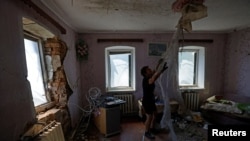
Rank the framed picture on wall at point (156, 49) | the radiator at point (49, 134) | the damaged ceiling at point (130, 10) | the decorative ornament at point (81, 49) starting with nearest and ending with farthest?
the radiator at point (49, 134) → the damaged ceiling at point (130, 10) → the decorative ornament at point (81, 49) → the framed picture on wall at point (156, 49)

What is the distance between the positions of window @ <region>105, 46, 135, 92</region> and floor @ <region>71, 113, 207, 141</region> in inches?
39.4

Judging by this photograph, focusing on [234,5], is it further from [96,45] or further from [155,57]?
[96,45]

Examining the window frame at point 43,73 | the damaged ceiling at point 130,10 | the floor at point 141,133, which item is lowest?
the floor at point 141,133

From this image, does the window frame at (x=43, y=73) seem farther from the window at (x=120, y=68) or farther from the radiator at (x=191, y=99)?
the radiator at (x=191, y=99)

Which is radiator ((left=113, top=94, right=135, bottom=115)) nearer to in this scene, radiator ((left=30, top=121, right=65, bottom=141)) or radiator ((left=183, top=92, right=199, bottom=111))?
radiator ((left=183, top=92, right=199, bottom=111))

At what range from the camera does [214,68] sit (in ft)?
13.7

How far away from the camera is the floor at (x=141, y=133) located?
279 cm

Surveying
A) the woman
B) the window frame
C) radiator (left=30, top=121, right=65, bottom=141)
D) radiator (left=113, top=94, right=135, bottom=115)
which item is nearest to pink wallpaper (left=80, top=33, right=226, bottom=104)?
radiator (left=113, top=94, right=135, bottom=115)

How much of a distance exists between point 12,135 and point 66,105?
1343 millimetres

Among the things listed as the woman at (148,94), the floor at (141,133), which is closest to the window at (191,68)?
the floor at (141,133)

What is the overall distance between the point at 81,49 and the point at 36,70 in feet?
4.84

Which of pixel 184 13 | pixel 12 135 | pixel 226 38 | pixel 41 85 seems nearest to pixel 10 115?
pixel 12 135

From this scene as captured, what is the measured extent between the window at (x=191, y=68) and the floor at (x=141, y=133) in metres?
1.23

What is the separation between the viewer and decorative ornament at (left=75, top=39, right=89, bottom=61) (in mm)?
3535
